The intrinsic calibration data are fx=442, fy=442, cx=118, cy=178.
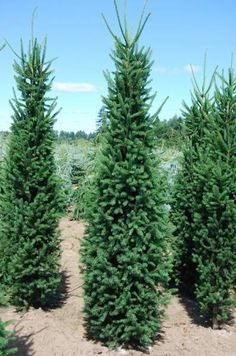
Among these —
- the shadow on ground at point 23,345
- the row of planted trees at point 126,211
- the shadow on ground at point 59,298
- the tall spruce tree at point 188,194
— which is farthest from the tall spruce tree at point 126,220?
the tall spruce tree at point 188,194

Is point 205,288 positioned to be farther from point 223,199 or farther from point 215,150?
point 215,150

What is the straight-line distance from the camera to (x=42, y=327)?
5.98 metres

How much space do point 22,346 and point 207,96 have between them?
17.5ft

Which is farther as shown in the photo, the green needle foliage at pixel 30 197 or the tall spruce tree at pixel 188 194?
the tall spruce tree at pixel 188 194

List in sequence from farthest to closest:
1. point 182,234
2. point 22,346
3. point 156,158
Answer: point 182,234 → point 156,158 → point 22,346

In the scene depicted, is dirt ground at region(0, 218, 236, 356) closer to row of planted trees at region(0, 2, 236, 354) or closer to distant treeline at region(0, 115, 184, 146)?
row of planted trees at region(0, 2, 236, 354)

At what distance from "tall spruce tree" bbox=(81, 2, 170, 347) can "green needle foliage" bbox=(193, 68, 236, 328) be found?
38.1 inches

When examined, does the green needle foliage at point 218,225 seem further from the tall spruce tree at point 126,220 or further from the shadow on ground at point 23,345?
the shadow on ground at point 23,345

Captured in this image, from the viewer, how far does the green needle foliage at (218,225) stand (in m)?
6.34

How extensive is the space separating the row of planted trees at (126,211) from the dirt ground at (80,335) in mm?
197

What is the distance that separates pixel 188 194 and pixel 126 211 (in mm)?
2554

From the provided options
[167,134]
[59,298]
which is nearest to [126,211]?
[59,298]

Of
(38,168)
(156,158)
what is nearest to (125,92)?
(156,158)

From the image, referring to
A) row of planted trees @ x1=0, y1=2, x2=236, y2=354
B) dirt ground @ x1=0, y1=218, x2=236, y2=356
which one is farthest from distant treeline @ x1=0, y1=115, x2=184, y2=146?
dirt ground @ x1=0, y1=218, x2=236, y2=356
